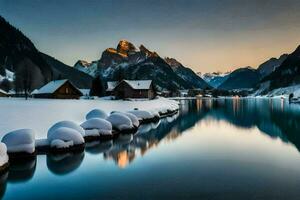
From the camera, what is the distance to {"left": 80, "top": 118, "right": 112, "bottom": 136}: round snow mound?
28559mm

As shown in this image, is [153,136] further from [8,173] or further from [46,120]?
[8,173]

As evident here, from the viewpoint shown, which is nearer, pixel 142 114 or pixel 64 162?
pixel 64 162

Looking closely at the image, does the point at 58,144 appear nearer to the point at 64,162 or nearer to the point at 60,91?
the point at 64,162

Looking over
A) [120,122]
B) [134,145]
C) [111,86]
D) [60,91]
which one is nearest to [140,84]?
[111,86]

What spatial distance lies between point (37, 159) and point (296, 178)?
16.3 m

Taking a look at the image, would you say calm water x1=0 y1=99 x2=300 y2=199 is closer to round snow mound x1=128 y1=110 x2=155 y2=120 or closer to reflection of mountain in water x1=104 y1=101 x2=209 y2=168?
reflection of mountain in water x1=104 y1=101 x2=209 y2=168

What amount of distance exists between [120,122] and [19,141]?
14.9 m

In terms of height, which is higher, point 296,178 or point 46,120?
point 46,120

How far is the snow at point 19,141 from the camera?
20.1 meters

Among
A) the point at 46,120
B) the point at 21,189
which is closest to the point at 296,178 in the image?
the point at 21,189

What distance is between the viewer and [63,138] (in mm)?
22969

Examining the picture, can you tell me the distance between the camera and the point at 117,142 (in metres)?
28.1

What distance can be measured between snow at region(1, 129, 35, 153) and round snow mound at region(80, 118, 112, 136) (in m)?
7.82

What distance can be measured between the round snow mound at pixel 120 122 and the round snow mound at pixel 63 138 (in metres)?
10.1
